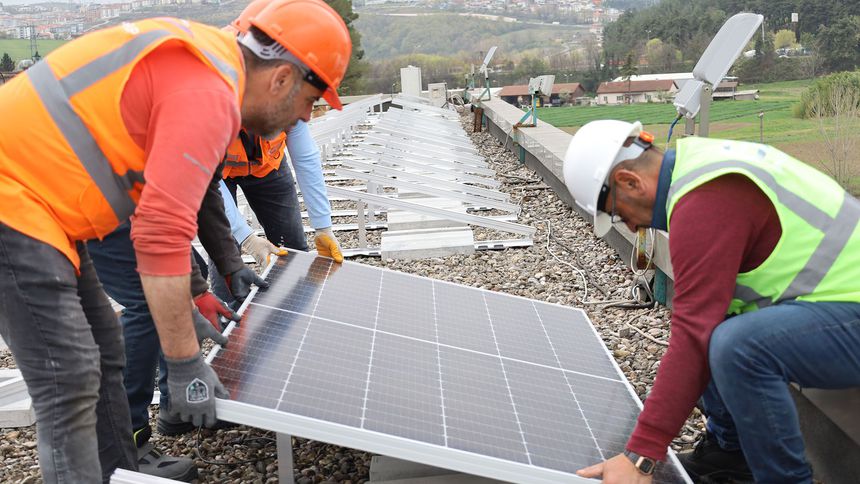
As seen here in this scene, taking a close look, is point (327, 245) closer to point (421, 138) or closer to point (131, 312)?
point (131, 312)

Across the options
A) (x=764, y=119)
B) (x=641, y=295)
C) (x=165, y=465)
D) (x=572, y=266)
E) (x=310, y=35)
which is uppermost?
(x=310, y=35)

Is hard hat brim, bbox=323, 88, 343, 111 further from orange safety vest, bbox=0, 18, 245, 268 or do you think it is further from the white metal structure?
the white metal structure

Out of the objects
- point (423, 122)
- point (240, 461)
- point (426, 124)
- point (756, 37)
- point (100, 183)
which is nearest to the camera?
point (100, 183)

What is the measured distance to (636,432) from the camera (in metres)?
2.64

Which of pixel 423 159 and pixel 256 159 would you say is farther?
pixel 423 159

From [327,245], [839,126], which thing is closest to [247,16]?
[327,245]

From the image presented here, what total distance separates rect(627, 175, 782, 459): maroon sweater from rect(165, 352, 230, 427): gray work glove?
4.72 ft

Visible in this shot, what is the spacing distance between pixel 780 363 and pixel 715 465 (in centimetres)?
97

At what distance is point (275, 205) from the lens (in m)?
4.96

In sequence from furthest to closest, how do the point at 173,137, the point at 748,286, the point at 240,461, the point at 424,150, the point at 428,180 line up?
1. the point at 424,150
2. the point at 428,180
3. the point at 240,461
4. the point at 748,286
5. the point at 173,137

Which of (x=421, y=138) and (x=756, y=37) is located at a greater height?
(x=756, y=37)

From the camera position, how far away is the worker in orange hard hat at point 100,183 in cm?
218

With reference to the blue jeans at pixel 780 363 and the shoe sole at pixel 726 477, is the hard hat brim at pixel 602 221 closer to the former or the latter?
the blue jeans at pixel 780 363

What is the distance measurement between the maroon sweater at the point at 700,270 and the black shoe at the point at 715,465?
87 cm
